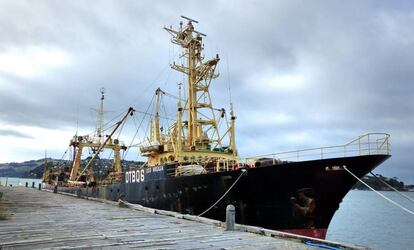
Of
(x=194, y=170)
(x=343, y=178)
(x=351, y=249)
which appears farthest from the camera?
(x=194, y=170)

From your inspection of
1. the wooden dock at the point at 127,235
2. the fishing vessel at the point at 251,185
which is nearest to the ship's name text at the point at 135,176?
the fishing vessel at the point at 251,185

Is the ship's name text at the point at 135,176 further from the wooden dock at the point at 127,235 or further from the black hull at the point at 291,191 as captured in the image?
the wooden dock at the point at 127,235

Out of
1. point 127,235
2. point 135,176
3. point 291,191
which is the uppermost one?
point 135,176

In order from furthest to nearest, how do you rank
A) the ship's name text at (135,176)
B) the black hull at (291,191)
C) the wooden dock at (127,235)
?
the ship's name text at (135,176)
the black hull at (291,191)
the wooden dock at (127,235)

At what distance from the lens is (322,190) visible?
16219mm

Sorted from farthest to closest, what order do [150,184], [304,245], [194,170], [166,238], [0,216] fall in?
[150,184], [194,170], [0,216], [166,238], [304,245]

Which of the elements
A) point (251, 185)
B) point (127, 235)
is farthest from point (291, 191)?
point (127, 235)

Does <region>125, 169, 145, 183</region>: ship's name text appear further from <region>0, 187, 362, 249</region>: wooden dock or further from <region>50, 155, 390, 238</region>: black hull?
<region>0, 187, 362, 249</region>: wooden dock

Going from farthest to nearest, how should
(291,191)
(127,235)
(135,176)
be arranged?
(135,176) < (291,191) < (127,235)

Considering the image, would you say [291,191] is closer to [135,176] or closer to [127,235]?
[127,235]

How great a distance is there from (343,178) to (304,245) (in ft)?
27.6

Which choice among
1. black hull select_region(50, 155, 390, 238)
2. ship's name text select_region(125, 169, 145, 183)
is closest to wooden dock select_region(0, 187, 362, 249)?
black hull select_region(50, 155, 390, 238)

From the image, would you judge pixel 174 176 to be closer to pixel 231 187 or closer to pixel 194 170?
pixel 194 170

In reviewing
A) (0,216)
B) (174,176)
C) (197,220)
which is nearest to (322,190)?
(197,220)
